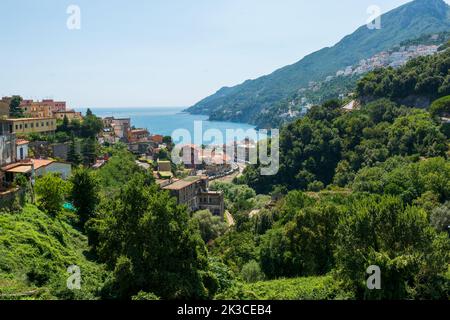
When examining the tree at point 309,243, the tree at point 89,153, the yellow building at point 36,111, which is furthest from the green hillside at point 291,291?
the yellow building at point 36,111

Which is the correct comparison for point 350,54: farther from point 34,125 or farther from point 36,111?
point 34,125

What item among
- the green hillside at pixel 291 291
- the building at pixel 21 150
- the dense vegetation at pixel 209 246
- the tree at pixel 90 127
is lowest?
the green hillside at pixel 291 291

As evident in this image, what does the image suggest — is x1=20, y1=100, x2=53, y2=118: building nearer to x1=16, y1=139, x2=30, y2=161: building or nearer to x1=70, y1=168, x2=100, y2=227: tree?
x1=16, y1=139, x2=30, y2=161: building

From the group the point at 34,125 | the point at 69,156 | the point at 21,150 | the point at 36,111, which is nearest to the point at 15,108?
the point at 36,111

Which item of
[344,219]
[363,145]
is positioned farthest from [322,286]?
[363,145]

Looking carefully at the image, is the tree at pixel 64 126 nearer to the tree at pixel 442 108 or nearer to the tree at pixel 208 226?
the tree at pixel 208 226

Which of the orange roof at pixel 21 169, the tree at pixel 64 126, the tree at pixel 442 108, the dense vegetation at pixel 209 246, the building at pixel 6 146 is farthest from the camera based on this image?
the tree at pixel 442 108

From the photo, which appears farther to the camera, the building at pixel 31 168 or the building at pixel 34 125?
the building at pixel 34 125
